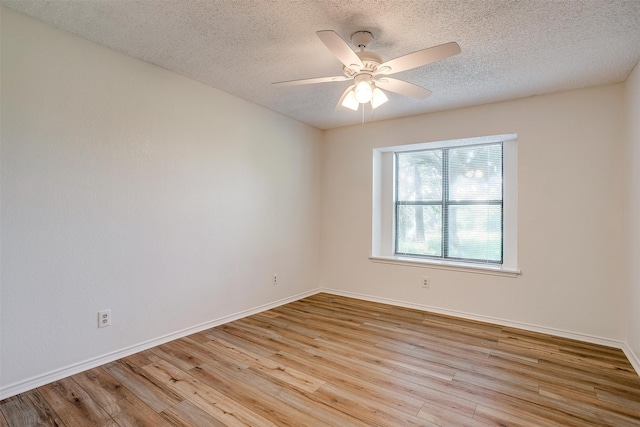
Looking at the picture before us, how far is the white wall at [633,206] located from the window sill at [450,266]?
33.5 inches

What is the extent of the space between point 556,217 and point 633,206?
1.95ft

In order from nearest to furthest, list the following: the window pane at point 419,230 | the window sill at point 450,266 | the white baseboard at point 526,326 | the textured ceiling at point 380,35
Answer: the textured ceiling at point 380,35
the white baseboard at point 526,326
the window sill at point 450,266
the window pane at point 419,230

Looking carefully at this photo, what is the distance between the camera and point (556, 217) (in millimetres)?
3111

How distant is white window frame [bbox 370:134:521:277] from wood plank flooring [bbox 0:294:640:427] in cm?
76

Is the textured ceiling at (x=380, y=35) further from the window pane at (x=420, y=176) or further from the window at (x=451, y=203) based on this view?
the window pane at (x=420, y=176)

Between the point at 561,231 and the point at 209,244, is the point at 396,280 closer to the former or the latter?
the point at 561,231

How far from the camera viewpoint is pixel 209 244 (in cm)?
320

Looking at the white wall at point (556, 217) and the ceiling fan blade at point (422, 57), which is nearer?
the ceiling fan blade at point (422, 57)

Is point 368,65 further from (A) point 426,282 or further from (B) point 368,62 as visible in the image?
(A) point 426,282

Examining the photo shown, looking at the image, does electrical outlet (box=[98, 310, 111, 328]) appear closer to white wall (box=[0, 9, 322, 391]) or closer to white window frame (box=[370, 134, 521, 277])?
white wall (box=[0, 9, 322, 391])

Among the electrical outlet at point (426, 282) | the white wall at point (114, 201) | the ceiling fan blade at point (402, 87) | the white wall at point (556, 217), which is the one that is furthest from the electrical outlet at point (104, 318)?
the electrical outlet at point (426, 282)

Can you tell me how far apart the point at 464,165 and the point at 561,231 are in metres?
1.27

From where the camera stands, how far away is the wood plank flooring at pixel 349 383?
1.84m

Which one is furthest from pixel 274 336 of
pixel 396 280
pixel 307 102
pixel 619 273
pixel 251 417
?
pixel 619 273
